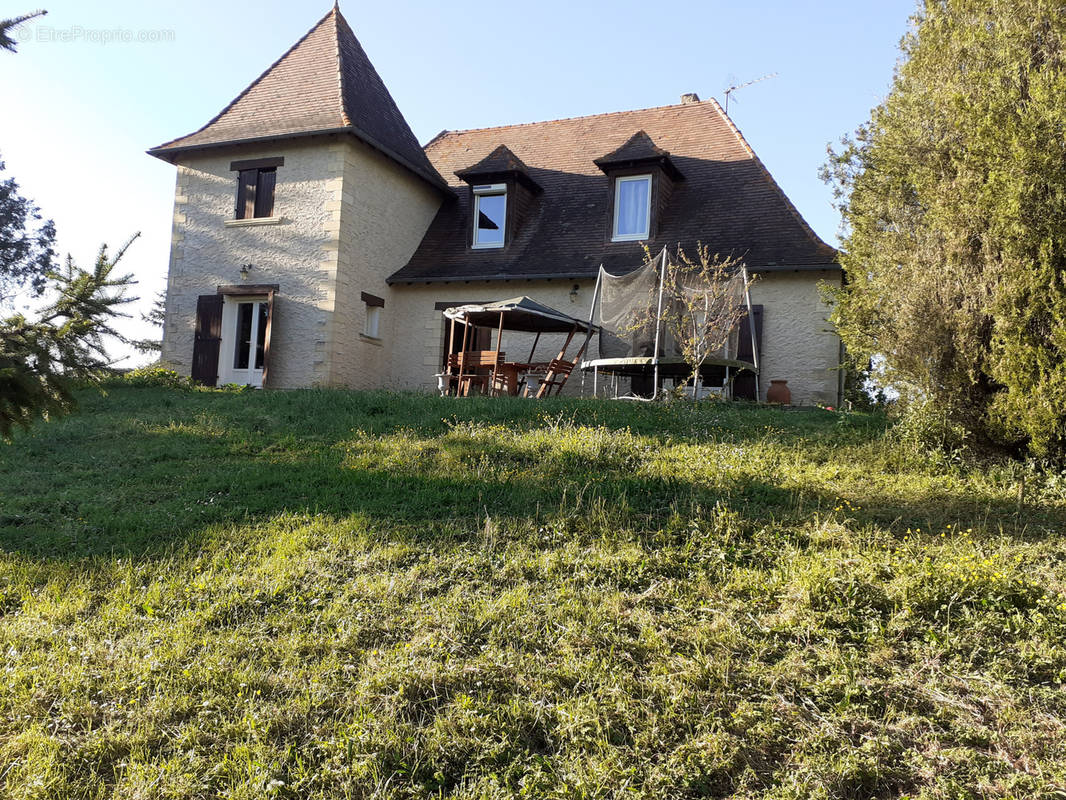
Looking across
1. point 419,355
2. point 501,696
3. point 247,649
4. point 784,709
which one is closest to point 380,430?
point 247,649

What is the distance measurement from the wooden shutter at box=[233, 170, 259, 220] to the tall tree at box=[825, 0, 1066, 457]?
1192 centimetres

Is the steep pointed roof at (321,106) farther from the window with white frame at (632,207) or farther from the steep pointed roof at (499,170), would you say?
the window with white frame at (632,207)

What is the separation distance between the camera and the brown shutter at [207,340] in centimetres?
1563

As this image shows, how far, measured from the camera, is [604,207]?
16.1m

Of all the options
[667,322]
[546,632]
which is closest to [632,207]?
[667,322]

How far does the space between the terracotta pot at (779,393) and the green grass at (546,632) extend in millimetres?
6097

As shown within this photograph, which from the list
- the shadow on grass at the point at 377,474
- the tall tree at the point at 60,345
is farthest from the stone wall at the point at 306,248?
the tall tree at the point at 60,345

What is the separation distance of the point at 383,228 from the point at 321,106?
2.68m

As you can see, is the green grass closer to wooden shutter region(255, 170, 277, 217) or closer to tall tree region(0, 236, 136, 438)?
tall tree region(0, 236, 136, 438)

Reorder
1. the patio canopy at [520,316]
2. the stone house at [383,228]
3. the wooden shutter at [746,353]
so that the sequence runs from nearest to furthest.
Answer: the patio canopy at [520,316], the wooden shutter at [746,353], the stone house at [383,228]

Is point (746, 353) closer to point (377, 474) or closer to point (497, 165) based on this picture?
point (497, 165)

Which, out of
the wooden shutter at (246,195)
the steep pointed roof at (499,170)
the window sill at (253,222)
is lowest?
the window sill at (253,222)

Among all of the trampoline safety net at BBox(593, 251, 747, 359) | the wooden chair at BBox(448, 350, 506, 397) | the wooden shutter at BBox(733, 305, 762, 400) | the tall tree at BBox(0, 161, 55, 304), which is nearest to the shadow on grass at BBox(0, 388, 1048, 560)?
the trampoline safety net at BBox(593, 251, 747, 359)

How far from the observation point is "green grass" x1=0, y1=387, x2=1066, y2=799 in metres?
3.23
